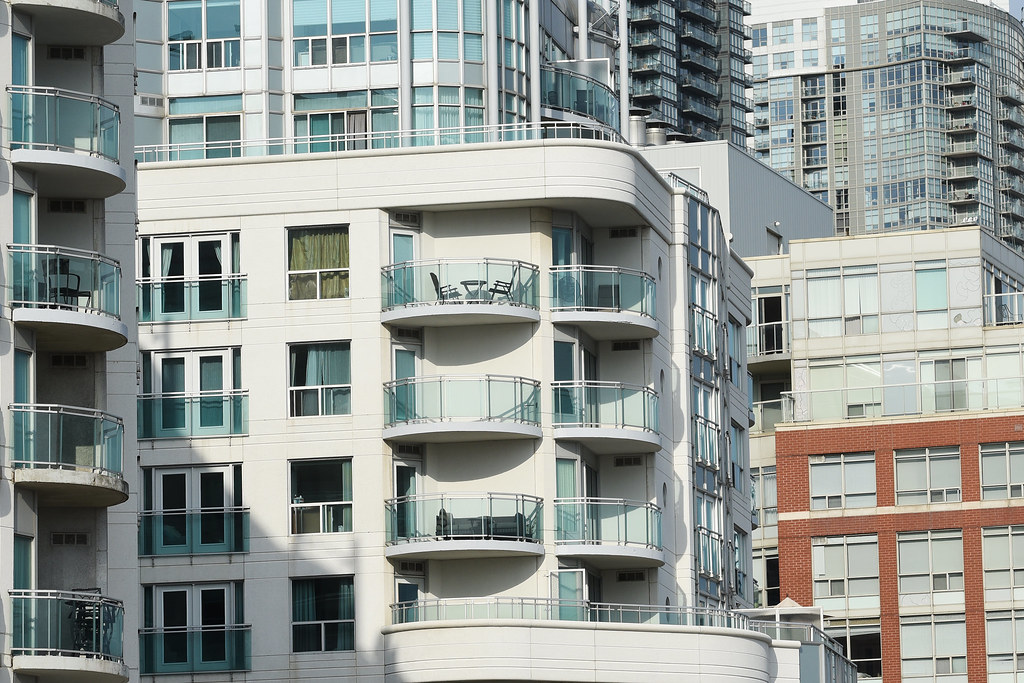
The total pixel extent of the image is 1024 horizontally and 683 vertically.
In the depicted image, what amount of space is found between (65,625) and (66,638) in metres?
0.20

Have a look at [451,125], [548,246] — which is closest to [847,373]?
[451,125]

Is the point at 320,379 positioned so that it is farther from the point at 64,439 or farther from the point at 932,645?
the point at 932,645

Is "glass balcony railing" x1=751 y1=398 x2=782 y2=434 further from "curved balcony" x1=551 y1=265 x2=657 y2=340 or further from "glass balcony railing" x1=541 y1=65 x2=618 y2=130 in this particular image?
"curved balcony" x1=551 y1=265 x2=657 y2=340

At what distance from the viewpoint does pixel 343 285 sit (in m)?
52.3

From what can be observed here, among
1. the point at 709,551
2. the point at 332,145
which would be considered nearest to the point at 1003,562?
the point at 709,551

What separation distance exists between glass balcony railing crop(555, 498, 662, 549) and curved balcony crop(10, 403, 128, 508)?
15569mm

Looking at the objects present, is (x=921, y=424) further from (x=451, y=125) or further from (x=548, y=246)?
(x=548, y=246)

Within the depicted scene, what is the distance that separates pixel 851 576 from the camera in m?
78.5

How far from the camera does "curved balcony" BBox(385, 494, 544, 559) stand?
50.7m

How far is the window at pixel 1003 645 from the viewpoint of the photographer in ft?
251

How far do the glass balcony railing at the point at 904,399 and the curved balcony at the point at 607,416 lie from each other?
27142 mm

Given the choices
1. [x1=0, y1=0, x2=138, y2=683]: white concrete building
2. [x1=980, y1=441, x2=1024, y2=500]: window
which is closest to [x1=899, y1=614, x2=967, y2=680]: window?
[x1=980, y1=441, x2=1024, y2=500]: window

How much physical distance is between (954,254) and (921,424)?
7109 millimetres

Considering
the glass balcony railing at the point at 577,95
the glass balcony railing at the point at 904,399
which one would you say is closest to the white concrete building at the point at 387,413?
the glass balcony railing at the point at 577,95
